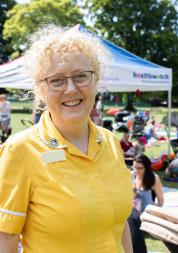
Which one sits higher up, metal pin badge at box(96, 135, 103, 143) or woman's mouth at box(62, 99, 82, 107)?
woman's mouth at box(62, 99, 82, 107)

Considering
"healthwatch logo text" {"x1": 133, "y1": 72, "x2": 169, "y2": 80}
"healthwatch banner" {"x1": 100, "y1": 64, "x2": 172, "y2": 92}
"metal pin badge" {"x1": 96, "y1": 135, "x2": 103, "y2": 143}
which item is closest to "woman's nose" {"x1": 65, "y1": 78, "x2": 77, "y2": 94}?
"metal pin badge" {"x1": 96, "y1": 135, "x2": 103, "y2": 143}

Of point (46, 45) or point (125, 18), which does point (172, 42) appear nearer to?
point (125, 18)

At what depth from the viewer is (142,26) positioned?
120 feet

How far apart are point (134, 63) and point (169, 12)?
101 feet

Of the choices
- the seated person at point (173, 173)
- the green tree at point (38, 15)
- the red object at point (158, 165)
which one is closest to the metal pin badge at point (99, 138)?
the seated person at point (173, 173)

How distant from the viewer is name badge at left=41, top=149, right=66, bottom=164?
150cm

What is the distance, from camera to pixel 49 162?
151 centimetres

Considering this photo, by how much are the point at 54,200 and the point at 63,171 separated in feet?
0.39

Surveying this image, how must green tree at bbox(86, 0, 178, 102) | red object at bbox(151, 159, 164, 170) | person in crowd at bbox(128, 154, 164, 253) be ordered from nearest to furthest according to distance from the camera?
person in crowd at bbox(128, 154, 164, 253) < red object at bbox(151, 159, 164, 170) < green tree at bbox(86, 0, 178, 102)

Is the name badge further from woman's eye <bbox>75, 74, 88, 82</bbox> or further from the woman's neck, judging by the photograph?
woman's eye <bbox>75, 74, 88, 82</bbox>

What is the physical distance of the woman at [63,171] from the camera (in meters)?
1.45

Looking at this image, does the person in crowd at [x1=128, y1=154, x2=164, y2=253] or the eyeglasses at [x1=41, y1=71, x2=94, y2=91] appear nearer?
the eyeglasses at [x1=41, y1=71, x2=94, y2=91]

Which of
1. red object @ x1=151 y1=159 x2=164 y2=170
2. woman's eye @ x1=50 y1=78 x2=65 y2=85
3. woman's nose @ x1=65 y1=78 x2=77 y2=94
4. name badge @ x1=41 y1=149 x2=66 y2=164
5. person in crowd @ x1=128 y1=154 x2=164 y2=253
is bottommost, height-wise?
red object @ x1=151 y1=159 x2=164 y2=170

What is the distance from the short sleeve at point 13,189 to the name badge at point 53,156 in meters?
0.08
